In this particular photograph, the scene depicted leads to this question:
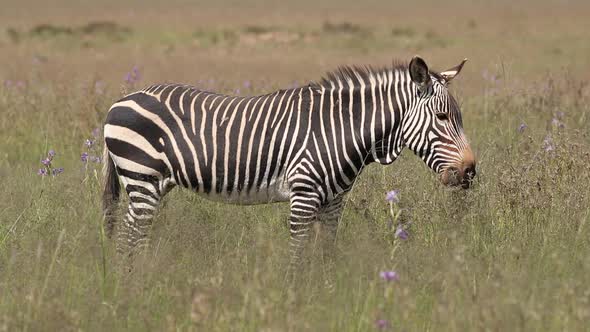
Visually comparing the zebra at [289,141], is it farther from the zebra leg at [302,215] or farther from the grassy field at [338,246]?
the grassy field at [338,246]

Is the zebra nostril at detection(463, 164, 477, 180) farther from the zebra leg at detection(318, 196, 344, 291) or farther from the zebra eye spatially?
the zebra leg at detection(318, 196, 344, 291)

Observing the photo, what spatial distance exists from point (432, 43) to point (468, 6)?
2203 cm

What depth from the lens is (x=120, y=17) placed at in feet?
124

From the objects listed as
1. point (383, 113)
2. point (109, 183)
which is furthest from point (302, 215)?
point (109, 183)

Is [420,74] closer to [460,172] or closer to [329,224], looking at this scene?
[460,172]


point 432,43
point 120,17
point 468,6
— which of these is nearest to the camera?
point 432,43

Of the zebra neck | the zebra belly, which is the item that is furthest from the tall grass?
the zebra neck

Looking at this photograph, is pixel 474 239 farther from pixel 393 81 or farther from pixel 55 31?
pixel 55 31

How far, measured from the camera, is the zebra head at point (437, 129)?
19.5 ft

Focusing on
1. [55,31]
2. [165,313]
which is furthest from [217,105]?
[55,31]

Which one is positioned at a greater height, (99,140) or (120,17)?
(120,17)

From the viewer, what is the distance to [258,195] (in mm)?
6250

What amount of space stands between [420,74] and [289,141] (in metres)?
0.99

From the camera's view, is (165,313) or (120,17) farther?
(120,17)
